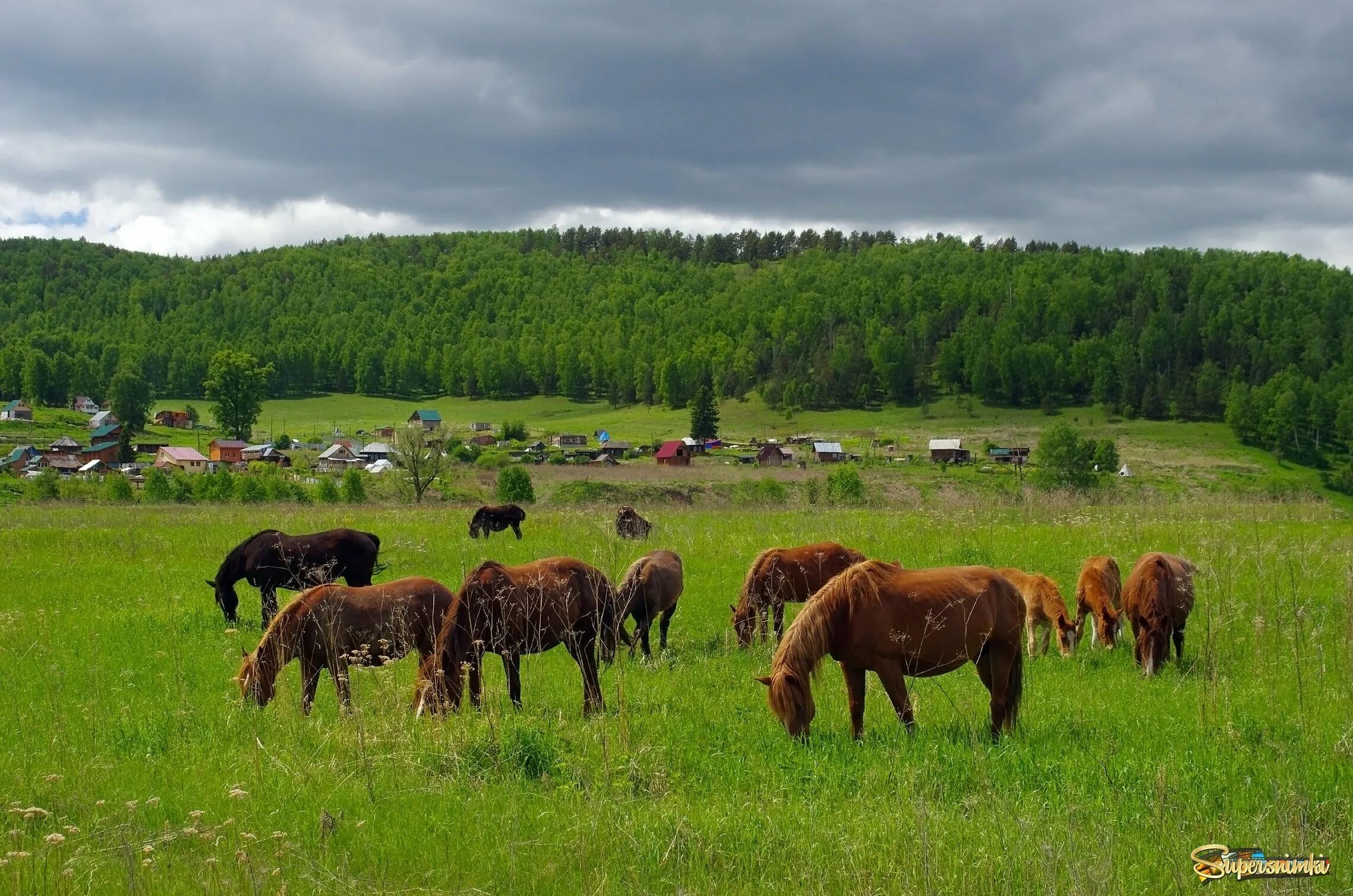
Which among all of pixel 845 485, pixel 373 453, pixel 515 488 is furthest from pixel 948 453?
pixel 373 453

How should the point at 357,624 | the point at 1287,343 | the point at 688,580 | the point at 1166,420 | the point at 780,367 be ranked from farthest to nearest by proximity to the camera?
the point at 780,367, the point at 1287,343, the point at 1166,420, the point at 688,580, the point at 357,624

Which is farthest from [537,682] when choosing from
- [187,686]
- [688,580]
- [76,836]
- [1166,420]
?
[1166,420]

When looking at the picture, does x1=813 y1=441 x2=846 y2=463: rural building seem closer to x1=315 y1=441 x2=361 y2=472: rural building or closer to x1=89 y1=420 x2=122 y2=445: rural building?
x1=315 y1=441 x2=361 y2=472: rural building

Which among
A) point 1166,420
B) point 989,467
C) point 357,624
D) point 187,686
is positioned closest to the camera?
point 357,624

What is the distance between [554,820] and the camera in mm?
6039

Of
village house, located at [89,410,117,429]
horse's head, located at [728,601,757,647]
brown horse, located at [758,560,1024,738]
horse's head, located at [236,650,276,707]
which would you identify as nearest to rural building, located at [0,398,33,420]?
village house, located at [89,410,117,429]

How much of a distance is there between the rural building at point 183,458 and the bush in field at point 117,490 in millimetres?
36362

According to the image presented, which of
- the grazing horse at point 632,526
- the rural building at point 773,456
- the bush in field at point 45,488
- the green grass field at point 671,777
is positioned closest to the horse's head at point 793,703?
the green grass field at point 671,777

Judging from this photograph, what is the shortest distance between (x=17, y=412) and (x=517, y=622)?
139242 millimetres

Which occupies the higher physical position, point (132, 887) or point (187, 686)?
point (132, 887)

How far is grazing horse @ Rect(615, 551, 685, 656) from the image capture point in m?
13.0

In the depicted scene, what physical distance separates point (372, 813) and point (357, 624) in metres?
3.85

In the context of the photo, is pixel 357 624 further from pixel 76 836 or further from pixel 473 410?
pixel 473 410

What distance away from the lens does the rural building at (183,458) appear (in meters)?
98.7
